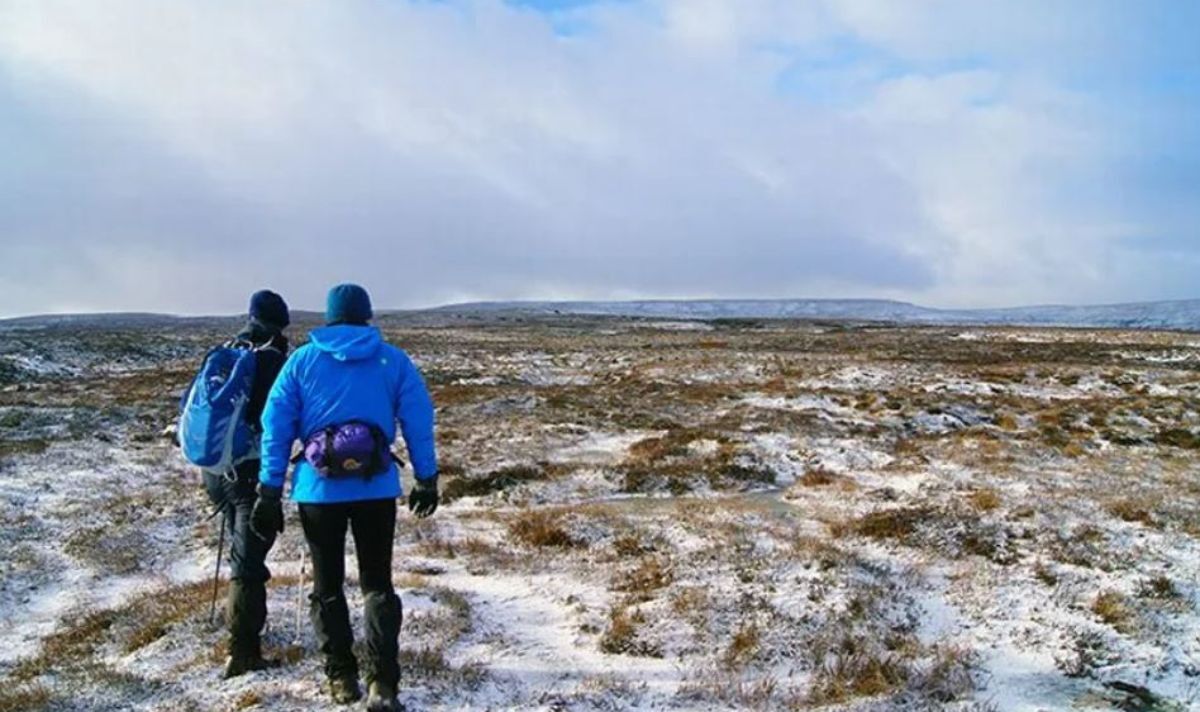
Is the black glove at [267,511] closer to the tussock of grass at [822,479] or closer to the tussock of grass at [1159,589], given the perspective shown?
the tussock of grass at [1159,589]

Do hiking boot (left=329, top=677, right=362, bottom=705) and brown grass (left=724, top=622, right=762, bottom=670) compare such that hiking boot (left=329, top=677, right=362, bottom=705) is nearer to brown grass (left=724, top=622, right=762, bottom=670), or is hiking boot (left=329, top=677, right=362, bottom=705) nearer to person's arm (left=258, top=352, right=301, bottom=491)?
person's arm (left=258, top=352, right=301, bottom=491)

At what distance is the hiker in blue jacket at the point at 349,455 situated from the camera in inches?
186

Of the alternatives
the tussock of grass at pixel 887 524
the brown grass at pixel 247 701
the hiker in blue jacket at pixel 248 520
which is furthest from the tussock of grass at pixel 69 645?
the tussock of grass at pixel 887 524

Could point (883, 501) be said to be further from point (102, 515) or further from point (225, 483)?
point (102, 515)

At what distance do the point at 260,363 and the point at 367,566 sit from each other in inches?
68.1

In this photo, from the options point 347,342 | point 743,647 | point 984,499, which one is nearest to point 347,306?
point 347,342

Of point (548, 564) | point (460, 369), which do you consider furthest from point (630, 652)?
point (460, 369)

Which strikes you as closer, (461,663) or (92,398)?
(461,663)

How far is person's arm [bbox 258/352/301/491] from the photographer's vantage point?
4754mm

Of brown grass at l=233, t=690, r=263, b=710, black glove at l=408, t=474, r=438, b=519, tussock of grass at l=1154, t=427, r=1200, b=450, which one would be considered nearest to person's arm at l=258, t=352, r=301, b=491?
black glove at l=408, t=474, r=438, b=519

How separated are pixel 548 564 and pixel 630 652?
8.48ft

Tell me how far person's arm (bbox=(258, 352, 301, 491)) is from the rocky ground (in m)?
1.62

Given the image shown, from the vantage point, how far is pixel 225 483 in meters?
5.71

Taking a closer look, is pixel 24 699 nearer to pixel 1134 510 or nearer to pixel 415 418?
pixel 415 418
